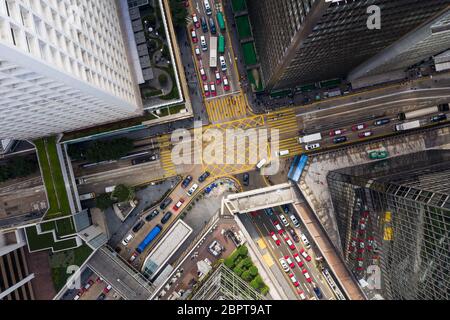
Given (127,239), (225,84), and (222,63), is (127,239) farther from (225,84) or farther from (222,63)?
(222,63)

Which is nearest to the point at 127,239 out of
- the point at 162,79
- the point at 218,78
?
the point at 162,79

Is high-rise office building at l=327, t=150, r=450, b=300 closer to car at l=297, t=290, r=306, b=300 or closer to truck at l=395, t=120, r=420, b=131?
truck at l=395, t=120, r=420, b=131

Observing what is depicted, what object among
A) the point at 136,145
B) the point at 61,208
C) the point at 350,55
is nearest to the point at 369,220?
the point at 350,55

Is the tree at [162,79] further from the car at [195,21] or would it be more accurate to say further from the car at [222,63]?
the car at [195,21]

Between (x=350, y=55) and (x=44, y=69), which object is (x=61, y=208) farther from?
(x=350, y=55)

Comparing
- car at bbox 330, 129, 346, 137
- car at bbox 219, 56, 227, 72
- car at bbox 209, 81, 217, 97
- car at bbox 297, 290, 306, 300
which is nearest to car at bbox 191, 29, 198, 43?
car at bbox 219, 56, 227, 72
